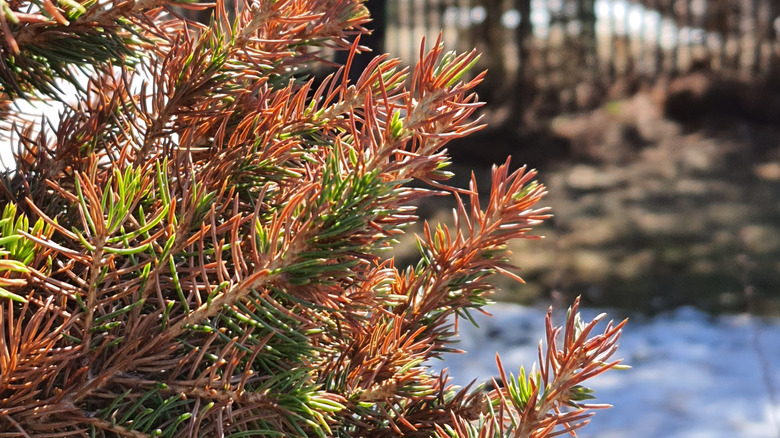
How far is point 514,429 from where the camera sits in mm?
750

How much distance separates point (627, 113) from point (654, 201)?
1.77 m

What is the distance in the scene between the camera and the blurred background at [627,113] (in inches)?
241

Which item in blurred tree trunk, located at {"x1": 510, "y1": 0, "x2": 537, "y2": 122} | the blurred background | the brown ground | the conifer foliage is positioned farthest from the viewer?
blurred tree trunk, located at {"x1": 510, "y1": 0, "x2": 537, "y2": 122}

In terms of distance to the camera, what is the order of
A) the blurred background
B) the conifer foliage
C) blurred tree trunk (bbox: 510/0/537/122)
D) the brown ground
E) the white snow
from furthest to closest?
blurred tree trunk (bbox: 510/0/537/122)
the blurred background
the brown ground
the white snow
the conifer foliage

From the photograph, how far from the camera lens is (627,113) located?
8055 millimetres

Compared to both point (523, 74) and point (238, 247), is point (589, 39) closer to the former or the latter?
point (523, 74)

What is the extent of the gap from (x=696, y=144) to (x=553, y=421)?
7434 millimetres

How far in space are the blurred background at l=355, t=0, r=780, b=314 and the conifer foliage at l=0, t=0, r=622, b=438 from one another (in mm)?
4899

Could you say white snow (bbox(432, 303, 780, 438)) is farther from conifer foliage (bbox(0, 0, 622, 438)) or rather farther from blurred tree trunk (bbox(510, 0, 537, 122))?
blurred tree trunk (bbox(510, 0, 537, 122))

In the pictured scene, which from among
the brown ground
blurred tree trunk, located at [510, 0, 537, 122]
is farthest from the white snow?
blurred tree trunk, located at [510, 0, 537, 122]

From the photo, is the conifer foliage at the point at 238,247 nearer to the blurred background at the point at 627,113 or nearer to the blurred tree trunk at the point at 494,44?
the blurred background at the point at 627,113

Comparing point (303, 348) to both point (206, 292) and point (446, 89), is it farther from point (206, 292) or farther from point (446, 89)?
point (446, 89)

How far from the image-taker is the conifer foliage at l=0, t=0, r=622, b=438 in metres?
0.66

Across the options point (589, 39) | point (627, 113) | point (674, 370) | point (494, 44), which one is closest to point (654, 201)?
point (627, 113)
